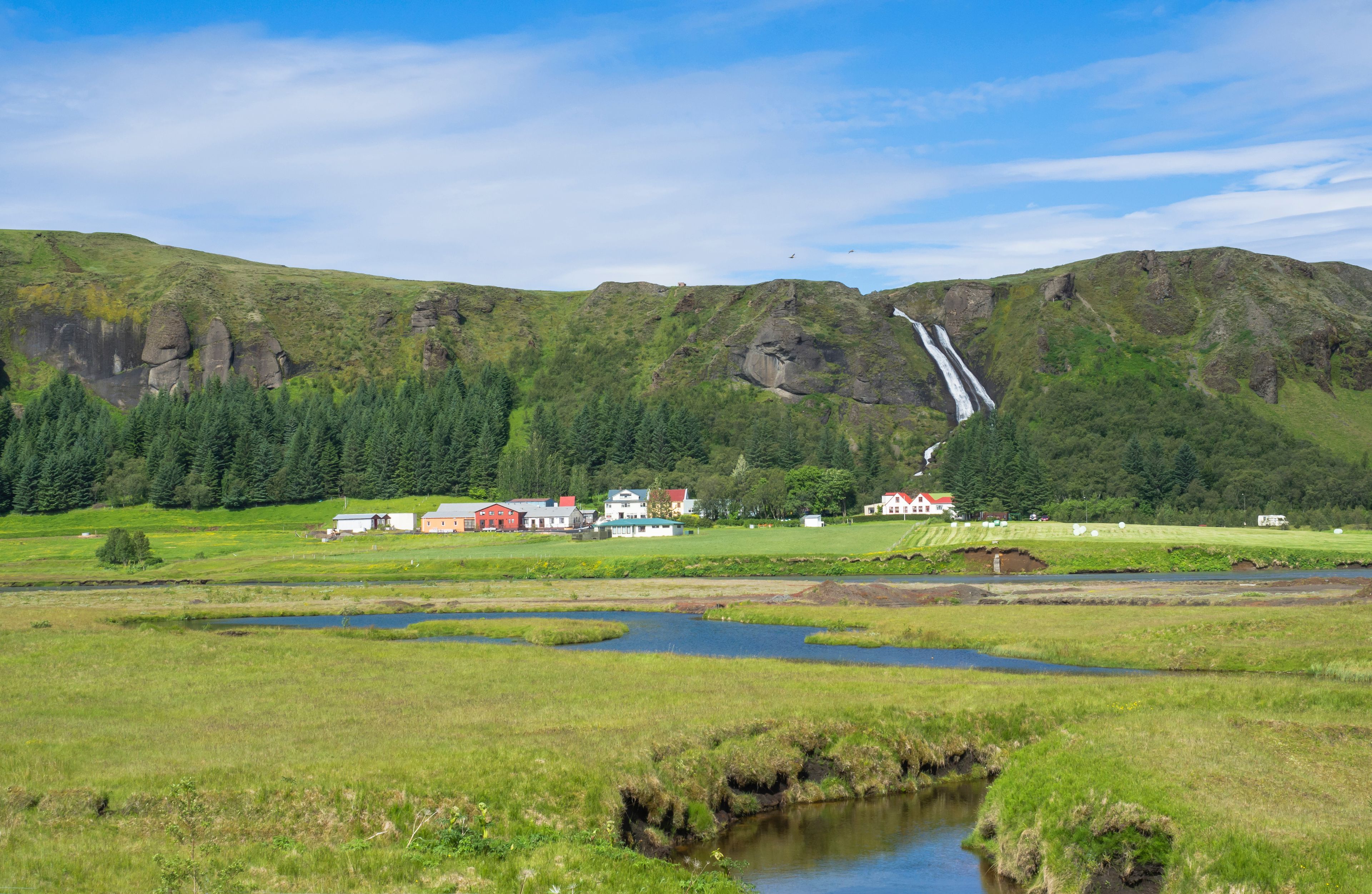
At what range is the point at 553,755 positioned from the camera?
24062mm

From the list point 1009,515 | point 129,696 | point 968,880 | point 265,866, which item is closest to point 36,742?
point 129,696

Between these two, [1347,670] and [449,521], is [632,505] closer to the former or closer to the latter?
[449,521]

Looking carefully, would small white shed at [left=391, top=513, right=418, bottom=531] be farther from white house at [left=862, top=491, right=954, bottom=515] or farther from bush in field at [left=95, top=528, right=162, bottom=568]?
white house at [left=862, top=491, right=954, bottom=515]

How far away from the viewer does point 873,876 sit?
73.3 ft

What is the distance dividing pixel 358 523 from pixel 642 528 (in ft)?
158

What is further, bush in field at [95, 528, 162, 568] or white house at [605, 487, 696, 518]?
white house at [605, 487, 696, 518]

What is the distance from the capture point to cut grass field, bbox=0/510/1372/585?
97750mm

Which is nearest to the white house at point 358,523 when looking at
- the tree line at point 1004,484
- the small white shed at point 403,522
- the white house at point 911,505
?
the small white shed at point 403,522

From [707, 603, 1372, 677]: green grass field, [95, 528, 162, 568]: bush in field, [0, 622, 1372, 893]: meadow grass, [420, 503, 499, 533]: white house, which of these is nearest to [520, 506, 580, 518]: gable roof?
[420, 503, 499, 533]: white house

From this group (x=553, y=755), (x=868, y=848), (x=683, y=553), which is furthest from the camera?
(x=683, y=553)

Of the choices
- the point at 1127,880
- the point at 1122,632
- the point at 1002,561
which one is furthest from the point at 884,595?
the point at 1127,880

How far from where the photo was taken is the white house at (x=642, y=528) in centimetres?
14675

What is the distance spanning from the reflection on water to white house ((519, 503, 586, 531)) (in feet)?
454

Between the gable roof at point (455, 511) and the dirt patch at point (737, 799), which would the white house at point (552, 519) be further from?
the dirt patch at point (737, 799)
